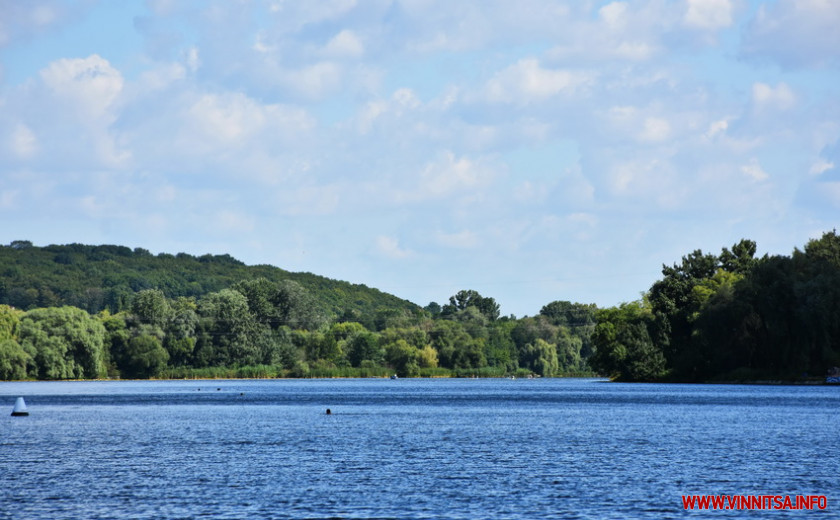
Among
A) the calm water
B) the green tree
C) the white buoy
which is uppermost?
the green tree

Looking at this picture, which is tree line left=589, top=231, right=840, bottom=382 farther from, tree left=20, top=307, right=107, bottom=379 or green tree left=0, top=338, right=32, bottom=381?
green tree left=0, top=338, right=32, bottom=381

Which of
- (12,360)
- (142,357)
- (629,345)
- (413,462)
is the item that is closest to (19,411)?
(413,462)

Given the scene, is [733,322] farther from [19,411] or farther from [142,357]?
[142,357]

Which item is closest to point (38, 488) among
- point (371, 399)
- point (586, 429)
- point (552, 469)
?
point (552, 469)

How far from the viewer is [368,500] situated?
3788 centimetres

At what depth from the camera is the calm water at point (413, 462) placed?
36594mm

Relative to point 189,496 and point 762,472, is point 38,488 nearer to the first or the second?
point 189,496

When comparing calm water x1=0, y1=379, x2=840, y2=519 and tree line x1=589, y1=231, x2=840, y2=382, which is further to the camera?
tree line x1=589, y1=231, x2=840, y2=382

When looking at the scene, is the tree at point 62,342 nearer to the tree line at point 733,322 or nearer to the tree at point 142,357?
the tree at point 142,357

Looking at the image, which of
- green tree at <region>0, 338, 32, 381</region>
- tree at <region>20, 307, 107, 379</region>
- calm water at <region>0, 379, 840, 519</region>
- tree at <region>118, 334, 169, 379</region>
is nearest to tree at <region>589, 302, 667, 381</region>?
calm water at <region>0, 379, 840, 519</region>

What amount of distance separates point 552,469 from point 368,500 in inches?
456

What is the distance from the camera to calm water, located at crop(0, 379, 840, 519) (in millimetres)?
36594

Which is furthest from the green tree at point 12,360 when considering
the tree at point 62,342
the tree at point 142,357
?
the tree at point 142,357

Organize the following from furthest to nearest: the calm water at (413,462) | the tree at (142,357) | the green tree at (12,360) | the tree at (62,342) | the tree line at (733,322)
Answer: the tree at (142,357)
the tree at (62,342)
the green tree at (12,360)
the tree line at (733,322)
the calm water at (413,462)
